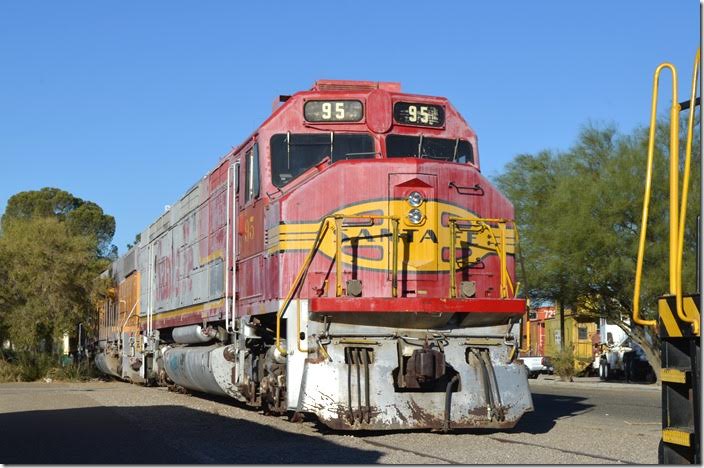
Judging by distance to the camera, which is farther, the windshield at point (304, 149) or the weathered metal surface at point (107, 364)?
the weathered metal surface at point (107, 364)

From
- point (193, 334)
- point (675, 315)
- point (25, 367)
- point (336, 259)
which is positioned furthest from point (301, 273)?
point (25, 367)

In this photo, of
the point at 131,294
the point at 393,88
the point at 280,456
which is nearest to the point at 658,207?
the point at 131,294

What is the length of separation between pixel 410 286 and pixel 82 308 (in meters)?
24.7

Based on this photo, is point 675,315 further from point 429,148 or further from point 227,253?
point 227,253

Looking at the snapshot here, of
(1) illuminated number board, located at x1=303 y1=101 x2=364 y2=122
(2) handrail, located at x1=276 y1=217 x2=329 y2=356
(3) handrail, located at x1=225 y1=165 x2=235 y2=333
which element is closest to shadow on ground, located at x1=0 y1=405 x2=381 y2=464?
(2) handrail, located at x1=276 y1=217 x2=329 y2=356

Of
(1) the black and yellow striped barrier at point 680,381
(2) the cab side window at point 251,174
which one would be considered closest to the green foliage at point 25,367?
(2) the cab side window at point 251,174

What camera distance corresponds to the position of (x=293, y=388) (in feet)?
37.4

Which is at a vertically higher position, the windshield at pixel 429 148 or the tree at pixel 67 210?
the tree at pixel 67 210

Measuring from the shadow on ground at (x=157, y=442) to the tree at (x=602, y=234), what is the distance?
18.8 metres

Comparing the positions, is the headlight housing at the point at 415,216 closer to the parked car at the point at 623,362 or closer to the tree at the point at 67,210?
the parked car at the point at 623,362

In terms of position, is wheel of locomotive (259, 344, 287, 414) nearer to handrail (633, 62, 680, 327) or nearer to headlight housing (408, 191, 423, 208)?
headlight housing (408, 191, 423, 208)

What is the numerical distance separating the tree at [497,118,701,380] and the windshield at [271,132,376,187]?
18.1 meters

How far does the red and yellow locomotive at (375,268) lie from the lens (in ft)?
36.6

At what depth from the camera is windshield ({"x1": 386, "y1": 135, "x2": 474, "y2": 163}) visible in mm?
12906
